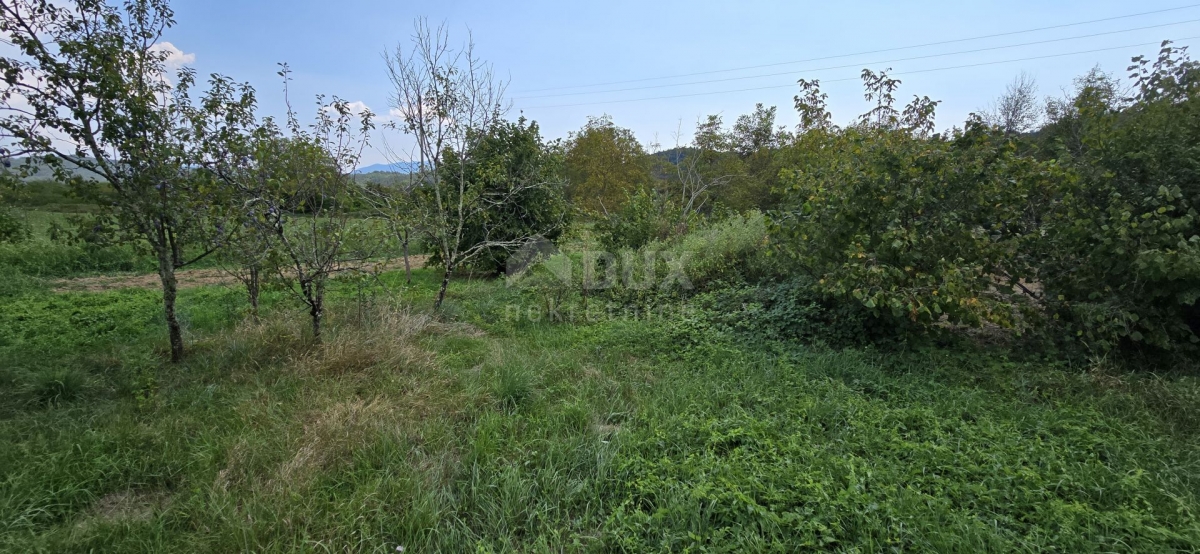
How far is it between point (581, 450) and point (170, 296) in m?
3.90

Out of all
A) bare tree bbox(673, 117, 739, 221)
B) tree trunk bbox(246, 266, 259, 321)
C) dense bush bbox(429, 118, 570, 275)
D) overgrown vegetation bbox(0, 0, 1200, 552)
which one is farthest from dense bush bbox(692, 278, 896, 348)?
bare tree bbox(673, 117, 739, 221)

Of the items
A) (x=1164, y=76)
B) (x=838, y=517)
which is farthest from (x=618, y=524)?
(x=1164, y=76)

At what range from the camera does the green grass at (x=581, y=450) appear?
6.84 ft

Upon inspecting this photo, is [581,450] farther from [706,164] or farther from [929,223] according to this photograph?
[706,164]

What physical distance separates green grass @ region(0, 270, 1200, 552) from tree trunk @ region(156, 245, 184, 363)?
16cm

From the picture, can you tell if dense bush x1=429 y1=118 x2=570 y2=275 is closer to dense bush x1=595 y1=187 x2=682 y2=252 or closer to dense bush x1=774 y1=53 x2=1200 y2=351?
dense bush x1=595 y1=187 x2=682 y2=252

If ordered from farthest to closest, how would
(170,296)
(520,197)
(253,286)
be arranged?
(520,197)
(253,286)
(170,296)

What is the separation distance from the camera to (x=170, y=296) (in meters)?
4.15

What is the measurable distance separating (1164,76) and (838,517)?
4963 millimetres

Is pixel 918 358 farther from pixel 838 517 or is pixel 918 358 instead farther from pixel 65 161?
pixel 65 161

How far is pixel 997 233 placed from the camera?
4391mm

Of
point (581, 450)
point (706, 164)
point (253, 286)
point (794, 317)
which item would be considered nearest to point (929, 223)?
point (794, 317)

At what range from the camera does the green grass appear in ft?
6.84

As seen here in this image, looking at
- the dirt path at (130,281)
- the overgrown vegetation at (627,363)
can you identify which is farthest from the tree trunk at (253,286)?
the dirt path at (130,281)
